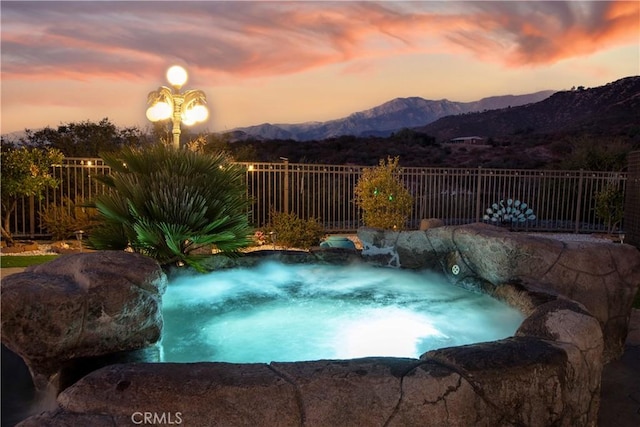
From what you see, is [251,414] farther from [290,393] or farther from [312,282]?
[312,282]

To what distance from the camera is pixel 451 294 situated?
5629 mm

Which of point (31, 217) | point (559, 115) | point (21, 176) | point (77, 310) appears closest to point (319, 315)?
point (77, 310)

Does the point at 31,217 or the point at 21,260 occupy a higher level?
the point at 31,217

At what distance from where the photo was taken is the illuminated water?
3.89 metres

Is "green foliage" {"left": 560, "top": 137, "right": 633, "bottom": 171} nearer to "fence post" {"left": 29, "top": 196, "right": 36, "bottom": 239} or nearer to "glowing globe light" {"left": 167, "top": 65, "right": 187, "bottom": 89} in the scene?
"glowing globe light" {"left": 167, "top": 65, "right": 187, "bottom": 89}

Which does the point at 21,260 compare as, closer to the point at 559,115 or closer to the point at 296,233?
the point at 296,233

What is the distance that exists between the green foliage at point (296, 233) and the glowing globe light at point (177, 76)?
4.07m

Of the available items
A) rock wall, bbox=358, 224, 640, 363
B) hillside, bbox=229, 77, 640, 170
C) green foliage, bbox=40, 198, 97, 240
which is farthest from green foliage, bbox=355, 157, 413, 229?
hillside, bbox=229, 77, 640, 170

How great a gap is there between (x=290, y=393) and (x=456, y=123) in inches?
2435

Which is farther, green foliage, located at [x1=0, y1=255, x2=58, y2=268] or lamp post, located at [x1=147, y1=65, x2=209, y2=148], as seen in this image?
green foliage, located at [x1=0, y1=255, x2=58, y2=268]

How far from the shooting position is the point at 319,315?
482 cm

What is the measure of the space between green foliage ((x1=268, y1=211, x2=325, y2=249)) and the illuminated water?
3928 mm

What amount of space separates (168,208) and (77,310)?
6.06 ft

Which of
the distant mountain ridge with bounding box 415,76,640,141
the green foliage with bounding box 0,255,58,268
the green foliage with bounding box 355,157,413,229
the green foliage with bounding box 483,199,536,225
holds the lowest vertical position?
the green foliage with bounding box 0,255,58,268
